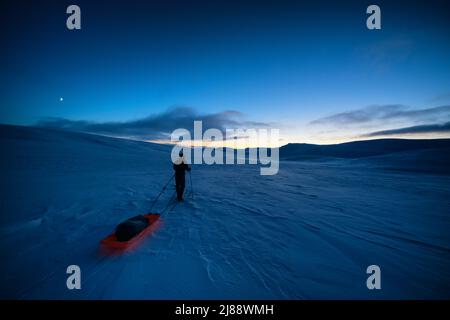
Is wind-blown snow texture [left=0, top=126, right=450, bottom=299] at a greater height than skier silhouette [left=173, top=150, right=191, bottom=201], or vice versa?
skier silhouette [left=173, top=150, right=191, bottom=201]

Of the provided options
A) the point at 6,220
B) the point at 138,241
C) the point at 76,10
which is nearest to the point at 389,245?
the point at 138,241

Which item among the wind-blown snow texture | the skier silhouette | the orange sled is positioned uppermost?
the skier silhouette

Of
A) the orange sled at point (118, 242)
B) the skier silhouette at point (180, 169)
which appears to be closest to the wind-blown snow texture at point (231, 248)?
the orange sled at point (118, 242)

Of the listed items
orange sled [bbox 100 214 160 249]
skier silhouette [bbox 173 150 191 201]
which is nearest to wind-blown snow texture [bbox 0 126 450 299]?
orange sled [bbox 100 214 160 249]

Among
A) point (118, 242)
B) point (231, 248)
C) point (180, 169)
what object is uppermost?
point (180, 169)

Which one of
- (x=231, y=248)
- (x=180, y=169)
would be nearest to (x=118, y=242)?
(x=231, y=248)

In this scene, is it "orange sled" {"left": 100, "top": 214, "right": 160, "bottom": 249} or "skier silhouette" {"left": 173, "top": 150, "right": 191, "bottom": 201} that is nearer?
"orange sled" {"left": 100, "top": 214, "right": 160, "bottom": 249}

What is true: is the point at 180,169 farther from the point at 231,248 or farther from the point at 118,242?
the point at 231,248

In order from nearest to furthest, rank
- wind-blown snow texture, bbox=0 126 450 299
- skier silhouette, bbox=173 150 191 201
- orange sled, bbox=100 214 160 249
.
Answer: wind-blown snow texture, bbox=0 126 450 299 → orange sled, bbox=100 214 160 249 → skier silhouette, bbox=173 150 191 201

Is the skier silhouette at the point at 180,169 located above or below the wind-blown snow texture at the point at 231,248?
above

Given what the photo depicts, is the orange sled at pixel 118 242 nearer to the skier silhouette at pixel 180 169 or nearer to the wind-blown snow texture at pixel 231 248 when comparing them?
the wind-blown snow texture at pixel 231 248

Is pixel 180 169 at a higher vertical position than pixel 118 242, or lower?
higher

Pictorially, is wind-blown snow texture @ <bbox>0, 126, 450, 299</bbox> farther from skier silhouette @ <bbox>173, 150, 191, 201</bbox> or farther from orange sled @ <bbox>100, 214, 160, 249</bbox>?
skier silhouette @ <bbox>173, 150, 191, 201</bbox>
